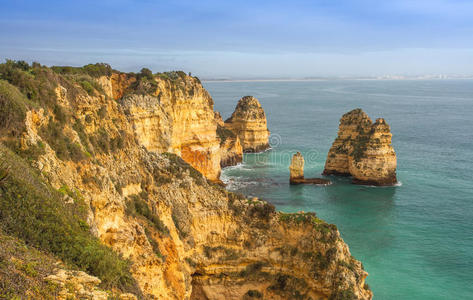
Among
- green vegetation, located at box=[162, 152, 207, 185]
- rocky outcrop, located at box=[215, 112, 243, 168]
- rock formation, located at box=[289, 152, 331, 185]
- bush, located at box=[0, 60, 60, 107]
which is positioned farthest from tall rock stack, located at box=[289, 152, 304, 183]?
bush, located at box=[0, 60, 60, 107]

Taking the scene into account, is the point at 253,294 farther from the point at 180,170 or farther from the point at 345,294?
the point at 180,170

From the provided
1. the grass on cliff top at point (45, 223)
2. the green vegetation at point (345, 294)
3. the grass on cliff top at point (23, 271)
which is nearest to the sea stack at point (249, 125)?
the green vegetation at point (345, 294)

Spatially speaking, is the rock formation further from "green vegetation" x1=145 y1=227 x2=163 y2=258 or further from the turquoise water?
"green vegetation" x1=145 y1=227 x2=163 y2=258

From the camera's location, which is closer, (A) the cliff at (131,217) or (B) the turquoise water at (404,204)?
(A) the cliff at (131,217)

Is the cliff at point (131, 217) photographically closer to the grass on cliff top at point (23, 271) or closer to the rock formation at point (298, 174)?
the grass on cliff top at point (23, 271)

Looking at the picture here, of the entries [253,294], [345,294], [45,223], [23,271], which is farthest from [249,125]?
[23,271]

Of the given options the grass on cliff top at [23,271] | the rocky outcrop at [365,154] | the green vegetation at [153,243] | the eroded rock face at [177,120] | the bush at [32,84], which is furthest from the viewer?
the rocky outcrop at [365,154]

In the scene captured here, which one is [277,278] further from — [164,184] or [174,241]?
[164,184]
